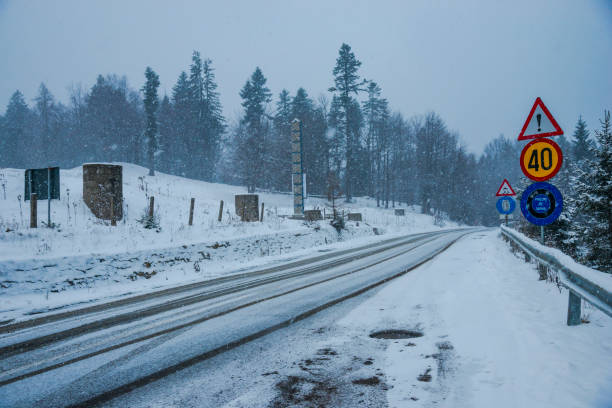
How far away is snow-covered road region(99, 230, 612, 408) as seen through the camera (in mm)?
2686

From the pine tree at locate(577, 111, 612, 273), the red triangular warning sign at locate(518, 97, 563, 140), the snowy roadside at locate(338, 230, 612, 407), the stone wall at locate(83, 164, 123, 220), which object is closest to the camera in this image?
the snowy roadside at locate(338, 230, 612, 407)

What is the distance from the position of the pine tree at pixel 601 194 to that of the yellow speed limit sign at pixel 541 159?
352 inches

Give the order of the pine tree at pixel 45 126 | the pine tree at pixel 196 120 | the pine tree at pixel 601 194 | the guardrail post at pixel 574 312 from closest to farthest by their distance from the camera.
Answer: the guardrail post at pixel 574 312
the pine tree at pixel 601 194
the pine tree at pixel 45 126
the pine tree at pixel 196 120

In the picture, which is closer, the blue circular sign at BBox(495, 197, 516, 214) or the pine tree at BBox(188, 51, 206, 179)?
the blue circular sign at BBox(495, 197, 516, 214)

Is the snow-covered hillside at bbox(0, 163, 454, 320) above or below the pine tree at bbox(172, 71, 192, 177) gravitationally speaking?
below

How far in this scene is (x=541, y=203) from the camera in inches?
263

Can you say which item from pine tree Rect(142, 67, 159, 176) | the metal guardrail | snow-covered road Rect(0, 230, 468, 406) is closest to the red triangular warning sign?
the metal guardrail

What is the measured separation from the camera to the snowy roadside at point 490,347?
2669 mm

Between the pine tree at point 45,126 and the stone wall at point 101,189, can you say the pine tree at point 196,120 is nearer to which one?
the pine tree at point 45,126

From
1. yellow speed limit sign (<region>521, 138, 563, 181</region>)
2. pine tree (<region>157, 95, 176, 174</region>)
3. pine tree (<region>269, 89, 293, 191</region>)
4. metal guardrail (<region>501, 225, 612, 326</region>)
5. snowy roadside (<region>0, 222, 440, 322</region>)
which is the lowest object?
snowy roadside (<region>0, 222, 440, 322</region>)

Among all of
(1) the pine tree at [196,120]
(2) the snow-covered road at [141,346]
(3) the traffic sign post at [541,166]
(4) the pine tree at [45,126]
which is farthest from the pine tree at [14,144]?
(3) the traffic sign post at [541,166]

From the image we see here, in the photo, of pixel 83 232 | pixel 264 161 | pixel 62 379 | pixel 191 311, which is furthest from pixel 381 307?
pixel 264 161

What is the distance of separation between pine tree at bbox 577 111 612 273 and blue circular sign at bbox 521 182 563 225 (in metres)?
8.83

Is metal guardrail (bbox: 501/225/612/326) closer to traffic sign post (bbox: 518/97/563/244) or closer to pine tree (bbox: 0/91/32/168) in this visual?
traffic sign post (bbox: 518/97/563/244)
